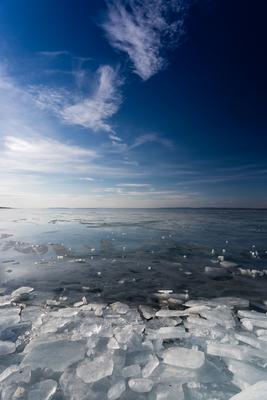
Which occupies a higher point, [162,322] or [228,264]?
[228,264]

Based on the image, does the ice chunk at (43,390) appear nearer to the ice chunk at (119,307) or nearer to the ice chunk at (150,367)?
the ice chunk at (150,367)

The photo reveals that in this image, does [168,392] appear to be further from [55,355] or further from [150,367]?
[55,355]

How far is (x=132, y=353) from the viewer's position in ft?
10.5

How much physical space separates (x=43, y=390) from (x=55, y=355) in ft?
1.96

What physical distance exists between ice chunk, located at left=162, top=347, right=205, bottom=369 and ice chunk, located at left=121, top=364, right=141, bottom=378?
360 mm

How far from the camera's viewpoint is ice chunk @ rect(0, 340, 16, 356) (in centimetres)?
320

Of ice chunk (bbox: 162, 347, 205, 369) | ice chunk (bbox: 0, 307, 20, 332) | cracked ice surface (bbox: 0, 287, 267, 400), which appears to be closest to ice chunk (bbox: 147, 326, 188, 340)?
cracked ice surface (bbox: 0, 287, 267, 400)

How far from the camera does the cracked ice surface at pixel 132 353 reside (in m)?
2.57

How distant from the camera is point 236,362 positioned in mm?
3043

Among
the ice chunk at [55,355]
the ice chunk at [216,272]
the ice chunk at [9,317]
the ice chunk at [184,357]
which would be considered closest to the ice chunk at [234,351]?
the ice chunk at [184,357]

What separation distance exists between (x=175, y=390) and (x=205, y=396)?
0.91 feet

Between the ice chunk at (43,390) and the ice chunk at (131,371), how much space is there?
70cm

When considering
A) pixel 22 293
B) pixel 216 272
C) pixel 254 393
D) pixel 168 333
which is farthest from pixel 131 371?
pixel 216 272

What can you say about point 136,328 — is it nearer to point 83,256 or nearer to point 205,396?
point 205,396
